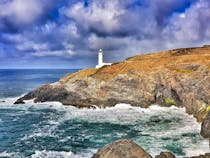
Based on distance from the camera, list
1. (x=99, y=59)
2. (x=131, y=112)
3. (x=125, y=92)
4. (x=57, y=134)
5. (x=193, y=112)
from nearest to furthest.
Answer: (x=57, y=134), (x=193, y=112), (x=131, y=112), (x=125, y=92), (x=99, y=59)

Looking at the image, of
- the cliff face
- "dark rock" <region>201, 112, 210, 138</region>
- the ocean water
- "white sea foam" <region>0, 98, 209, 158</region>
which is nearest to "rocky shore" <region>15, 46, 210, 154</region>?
the cliff face

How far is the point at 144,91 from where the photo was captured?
240 feet

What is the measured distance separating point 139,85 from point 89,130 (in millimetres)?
29297

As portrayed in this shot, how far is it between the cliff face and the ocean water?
3.48 m

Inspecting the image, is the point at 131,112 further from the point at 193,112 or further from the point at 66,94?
the point at 66,94

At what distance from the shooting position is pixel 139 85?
7456 centimetres

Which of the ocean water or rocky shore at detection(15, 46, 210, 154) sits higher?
rocky shore at detection(15, 46, 210, 154)

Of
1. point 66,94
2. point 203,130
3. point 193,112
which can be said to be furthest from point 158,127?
point 66,94

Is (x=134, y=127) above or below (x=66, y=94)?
below

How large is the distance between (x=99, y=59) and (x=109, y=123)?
55021mm

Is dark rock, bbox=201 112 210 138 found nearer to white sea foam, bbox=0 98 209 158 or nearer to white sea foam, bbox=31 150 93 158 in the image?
white sea foam, bbox=0 98 209 158

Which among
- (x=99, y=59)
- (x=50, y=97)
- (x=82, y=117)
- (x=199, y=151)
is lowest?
(x=199, y=151)

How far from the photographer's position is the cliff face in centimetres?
6506

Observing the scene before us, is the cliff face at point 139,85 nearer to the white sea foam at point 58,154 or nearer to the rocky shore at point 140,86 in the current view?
the rocky shore at point 140,86
